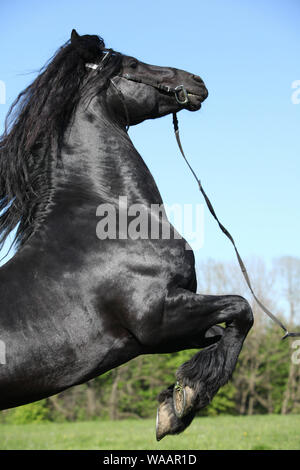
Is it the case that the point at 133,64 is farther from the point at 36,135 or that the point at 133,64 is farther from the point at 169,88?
the point at 36,135

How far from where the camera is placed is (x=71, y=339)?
300 cm

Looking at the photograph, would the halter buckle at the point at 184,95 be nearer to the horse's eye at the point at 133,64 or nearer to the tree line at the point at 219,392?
the horse's eye at the point at 133,64

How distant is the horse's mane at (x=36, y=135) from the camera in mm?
3480

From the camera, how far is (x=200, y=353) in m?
3.18

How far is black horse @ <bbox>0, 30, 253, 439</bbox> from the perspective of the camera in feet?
9.80

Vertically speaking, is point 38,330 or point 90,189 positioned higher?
point 90,189

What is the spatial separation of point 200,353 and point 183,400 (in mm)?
286

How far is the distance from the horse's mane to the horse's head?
0.14m

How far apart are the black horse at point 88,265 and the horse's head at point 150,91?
14 millimetres

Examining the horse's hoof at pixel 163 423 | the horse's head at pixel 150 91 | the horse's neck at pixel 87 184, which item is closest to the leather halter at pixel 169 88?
the horse's head at pixel 150 91

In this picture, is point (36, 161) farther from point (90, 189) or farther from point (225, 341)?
point (225, 341)

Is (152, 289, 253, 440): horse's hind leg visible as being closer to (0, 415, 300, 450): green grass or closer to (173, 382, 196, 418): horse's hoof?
(173, 382, 196, 418): horse's hoof
